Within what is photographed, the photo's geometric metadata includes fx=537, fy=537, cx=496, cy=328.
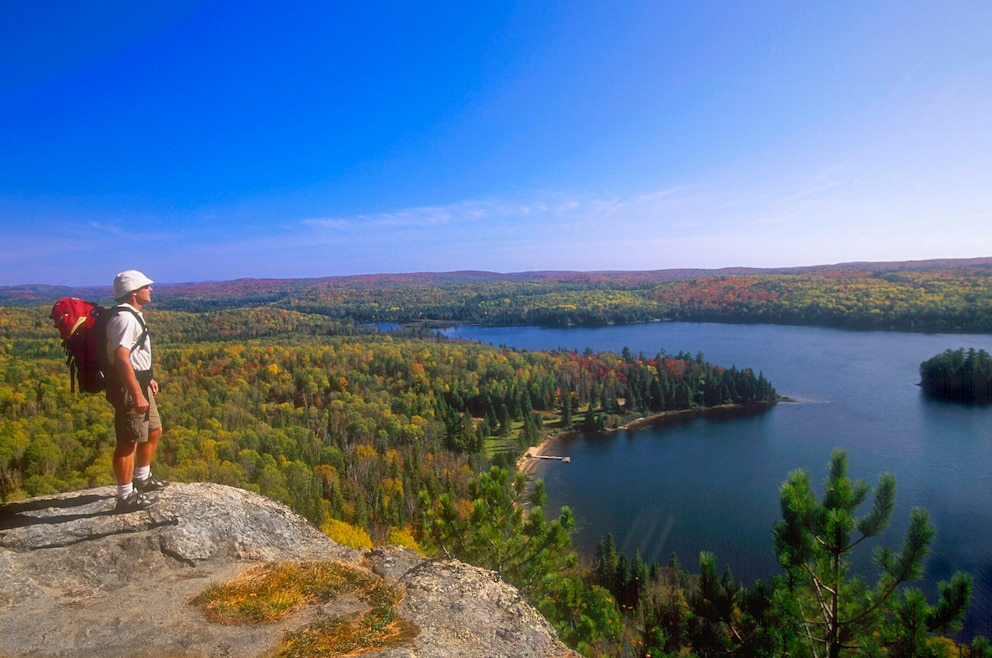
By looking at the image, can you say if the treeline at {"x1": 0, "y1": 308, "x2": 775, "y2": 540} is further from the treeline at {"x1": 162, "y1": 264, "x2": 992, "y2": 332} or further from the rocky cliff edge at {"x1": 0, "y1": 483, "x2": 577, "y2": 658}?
the treeline at {"x1": 162, "y1": 264, "x2": 992, "y2": 332}

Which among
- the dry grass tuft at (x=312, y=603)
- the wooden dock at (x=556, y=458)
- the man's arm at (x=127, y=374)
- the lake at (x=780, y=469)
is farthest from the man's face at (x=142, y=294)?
the wooden dock at (x=556, y=458)

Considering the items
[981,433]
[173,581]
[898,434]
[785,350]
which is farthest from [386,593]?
[785,350]

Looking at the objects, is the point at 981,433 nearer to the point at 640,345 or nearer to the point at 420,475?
the point at 420,475

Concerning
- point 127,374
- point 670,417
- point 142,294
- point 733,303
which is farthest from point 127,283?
point 733,303

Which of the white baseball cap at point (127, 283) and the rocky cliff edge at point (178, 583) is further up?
the white baseball cap at point (127, 283)

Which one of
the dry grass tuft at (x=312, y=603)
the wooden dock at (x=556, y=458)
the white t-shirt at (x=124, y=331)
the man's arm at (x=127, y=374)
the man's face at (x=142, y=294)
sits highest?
the man's face at (x=142, y=294)

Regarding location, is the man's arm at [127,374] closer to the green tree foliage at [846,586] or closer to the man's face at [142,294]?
the man's face at [142,294]
